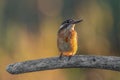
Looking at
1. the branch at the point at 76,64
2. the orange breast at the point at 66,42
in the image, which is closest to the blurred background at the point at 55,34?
the orange breast at the point at 66,42

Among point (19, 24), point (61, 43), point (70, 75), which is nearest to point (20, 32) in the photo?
point (19, 24)

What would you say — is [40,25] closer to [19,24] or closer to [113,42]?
[19,24]

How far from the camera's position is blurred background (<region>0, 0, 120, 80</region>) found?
11.9 m

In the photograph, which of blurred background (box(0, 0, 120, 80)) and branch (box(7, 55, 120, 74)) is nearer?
branch (box(7, 55, 120, 74))

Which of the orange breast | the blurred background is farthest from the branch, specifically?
the blurred background

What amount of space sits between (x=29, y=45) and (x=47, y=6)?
119 cm

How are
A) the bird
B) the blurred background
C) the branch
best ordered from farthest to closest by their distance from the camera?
1. the blurred background
2. the bird
3. the branch

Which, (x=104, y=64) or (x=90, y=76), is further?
(x=90, y=76)

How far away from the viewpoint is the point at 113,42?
39.7 ft

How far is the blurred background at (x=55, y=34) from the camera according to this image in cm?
1191

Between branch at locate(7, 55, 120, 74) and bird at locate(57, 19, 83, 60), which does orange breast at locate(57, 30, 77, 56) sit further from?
branch at locate(7, 55, 120, 74)

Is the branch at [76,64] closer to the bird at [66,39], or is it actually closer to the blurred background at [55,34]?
the bird at [66,39]

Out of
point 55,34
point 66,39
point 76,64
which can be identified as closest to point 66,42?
point 66,39

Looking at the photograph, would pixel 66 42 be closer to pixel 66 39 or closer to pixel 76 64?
pixel 66 39
